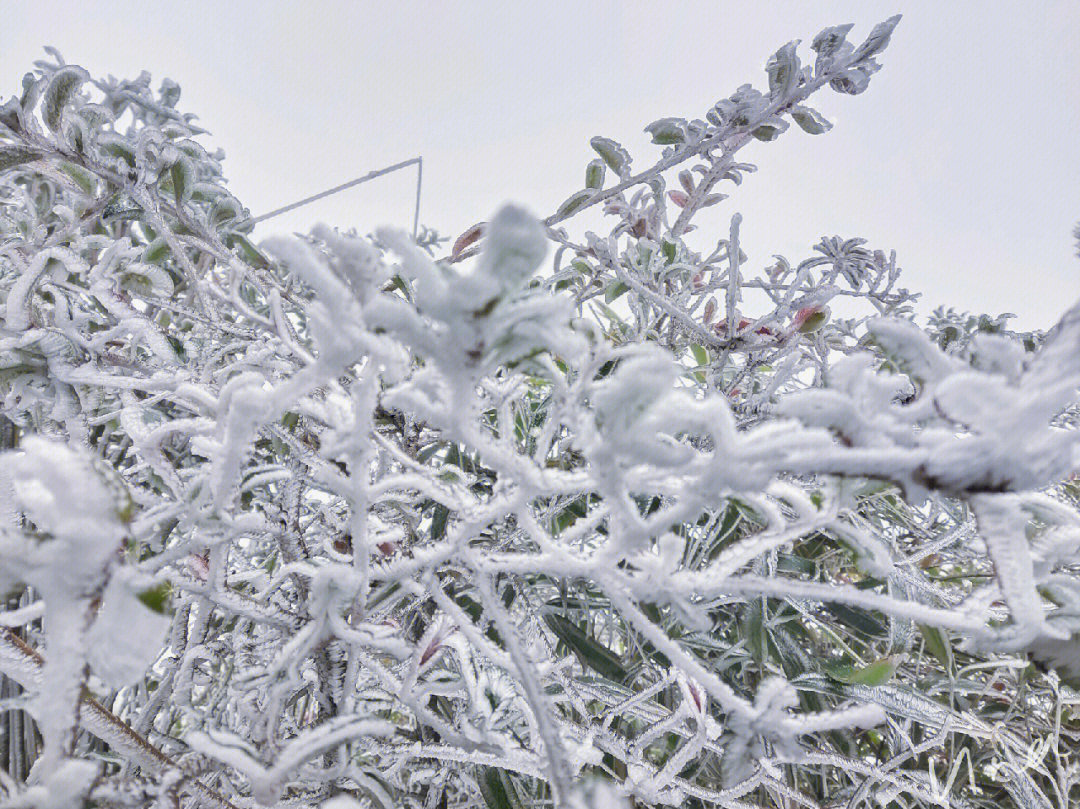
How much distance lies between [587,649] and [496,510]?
1.73 ft

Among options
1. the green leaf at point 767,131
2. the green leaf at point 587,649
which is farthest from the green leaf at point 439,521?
the green leaf at point 767,131

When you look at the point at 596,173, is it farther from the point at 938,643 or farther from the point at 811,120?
the point at 938,643

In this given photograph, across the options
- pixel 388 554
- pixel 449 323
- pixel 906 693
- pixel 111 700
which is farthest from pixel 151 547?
pixel 906 693

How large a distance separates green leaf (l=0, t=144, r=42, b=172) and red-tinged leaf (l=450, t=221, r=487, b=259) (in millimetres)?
442

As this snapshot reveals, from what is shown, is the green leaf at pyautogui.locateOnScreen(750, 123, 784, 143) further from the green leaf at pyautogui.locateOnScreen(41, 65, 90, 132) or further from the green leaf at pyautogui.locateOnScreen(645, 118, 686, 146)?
the green leaf at pyautogui.locateOnScreen(41, 65, 90, 132)

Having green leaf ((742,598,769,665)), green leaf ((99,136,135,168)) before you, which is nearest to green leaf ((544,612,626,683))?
green leaf ((742,598,769,665))

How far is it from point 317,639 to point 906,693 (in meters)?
A: 0.54

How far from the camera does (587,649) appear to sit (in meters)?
0.76

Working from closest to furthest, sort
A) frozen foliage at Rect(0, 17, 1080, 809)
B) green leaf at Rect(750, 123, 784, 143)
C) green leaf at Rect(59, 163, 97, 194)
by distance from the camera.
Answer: frozen foliage at Rect(0, 17, 1080, 809), green leaf at Rect(59, 163, 97, 194), green leaf at Rect(750, 123, 784, 143)

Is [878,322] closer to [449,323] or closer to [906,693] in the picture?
[449,323]

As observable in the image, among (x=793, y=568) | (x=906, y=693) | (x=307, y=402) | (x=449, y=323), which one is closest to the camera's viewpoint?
(x=449, y=323)

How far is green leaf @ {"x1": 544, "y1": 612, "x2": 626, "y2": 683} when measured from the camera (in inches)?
29.3

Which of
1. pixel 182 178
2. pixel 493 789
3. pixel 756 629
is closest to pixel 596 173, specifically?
pixel 182 178

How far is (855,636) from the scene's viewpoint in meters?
0.81
